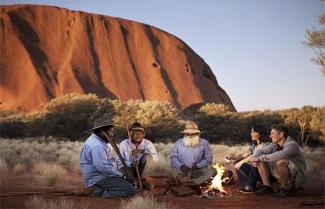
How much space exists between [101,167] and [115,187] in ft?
1.80

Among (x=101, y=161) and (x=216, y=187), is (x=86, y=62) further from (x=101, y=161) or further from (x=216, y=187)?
(x=101, y=161)

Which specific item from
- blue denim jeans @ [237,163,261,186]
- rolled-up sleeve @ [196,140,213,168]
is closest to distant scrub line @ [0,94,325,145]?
rolled-up sleeve @ [196,140,213,168]

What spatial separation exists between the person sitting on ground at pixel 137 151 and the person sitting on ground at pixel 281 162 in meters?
2.20

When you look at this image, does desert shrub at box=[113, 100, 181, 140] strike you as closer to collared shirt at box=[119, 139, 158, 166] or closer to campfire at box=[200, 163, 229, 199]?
collared shirt at box=[119, 139, 158, 166]

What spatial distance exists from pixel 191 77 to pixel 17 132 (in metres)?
24.8

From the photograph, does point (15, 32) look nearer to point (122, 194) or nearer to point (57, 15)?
point (57, 15)

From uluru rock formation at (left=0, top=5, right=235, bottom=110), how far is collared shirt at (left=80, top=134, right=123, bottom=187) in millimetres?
34812

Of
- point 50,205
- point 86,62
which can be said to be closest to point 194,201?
point 50,205

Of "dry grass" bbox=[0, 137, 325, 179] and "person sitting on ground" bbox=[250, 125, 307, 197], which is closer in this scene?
"person sitting on ground" bbox=[250, 125, 307, 197]

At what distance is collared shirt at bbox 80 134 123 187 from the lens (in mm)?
7727

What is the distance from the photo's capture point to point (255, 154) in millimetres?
8820

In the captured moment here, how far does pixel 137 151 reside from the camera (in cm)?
993

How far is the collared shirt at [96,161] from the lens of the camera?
7.73 m

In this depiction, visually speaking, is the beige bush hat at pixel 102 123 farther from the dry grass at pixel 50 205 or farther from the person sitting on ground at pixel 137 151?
the person sitting on ground at pixel 137 151
